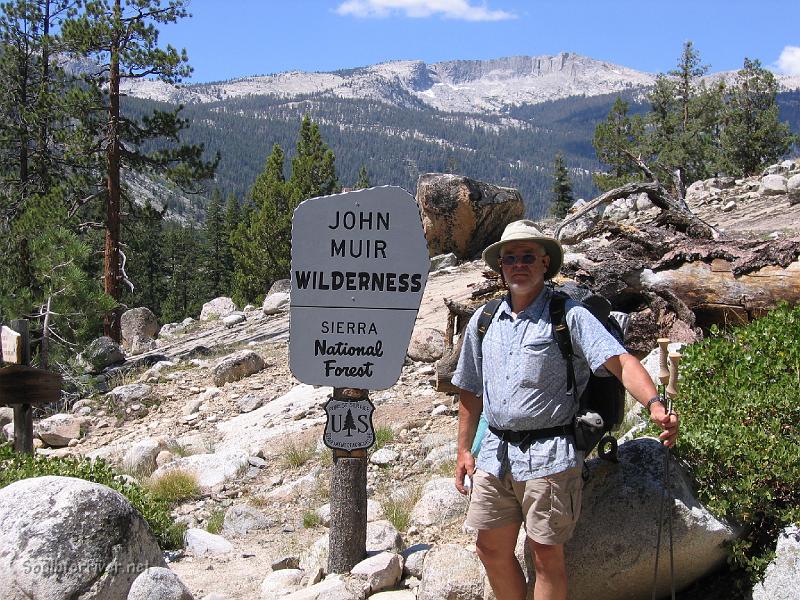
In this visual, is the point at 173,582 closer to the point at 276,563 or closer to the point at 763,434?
the point at 276,563

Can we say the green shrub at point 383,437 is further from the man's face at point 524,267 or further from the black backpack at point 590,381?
the man's face at point 524,267

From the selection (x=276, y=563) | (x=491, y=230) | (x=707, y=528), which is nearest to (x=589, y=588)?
(x=707, y=528)

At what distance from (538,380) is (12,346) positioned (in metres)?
4.83

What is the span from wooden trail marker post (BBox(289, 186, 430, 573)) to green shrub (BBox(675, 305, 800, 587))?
1562mm

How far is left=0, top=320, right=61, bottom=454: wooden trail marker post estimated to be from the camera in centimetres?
608

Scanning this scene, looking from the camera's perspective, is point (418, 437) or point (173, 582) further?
point (418, 437)

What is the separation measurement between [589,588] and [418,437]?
12.1 feet

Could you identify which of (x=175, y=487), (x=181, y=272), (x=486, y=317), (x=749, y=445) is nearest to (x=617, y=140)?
(x=175, y=487)

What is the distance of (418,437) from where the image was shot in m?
7.21

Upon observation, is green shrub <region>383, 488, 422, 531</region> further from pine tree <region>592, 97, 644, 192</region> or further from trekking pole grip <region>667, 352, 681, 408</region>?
pine tree <region>592, 97, 644, 192</region>

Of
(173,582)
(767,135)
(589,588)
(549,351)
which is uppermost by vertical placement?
(767,135)

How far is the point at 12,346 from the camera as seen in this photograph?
624 centimetres

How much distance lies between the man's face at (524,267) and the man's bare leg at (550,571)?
1049 mm

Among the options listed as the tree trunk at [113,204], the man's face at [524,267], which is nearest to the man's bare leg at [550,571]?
the man's face at [524,267]
